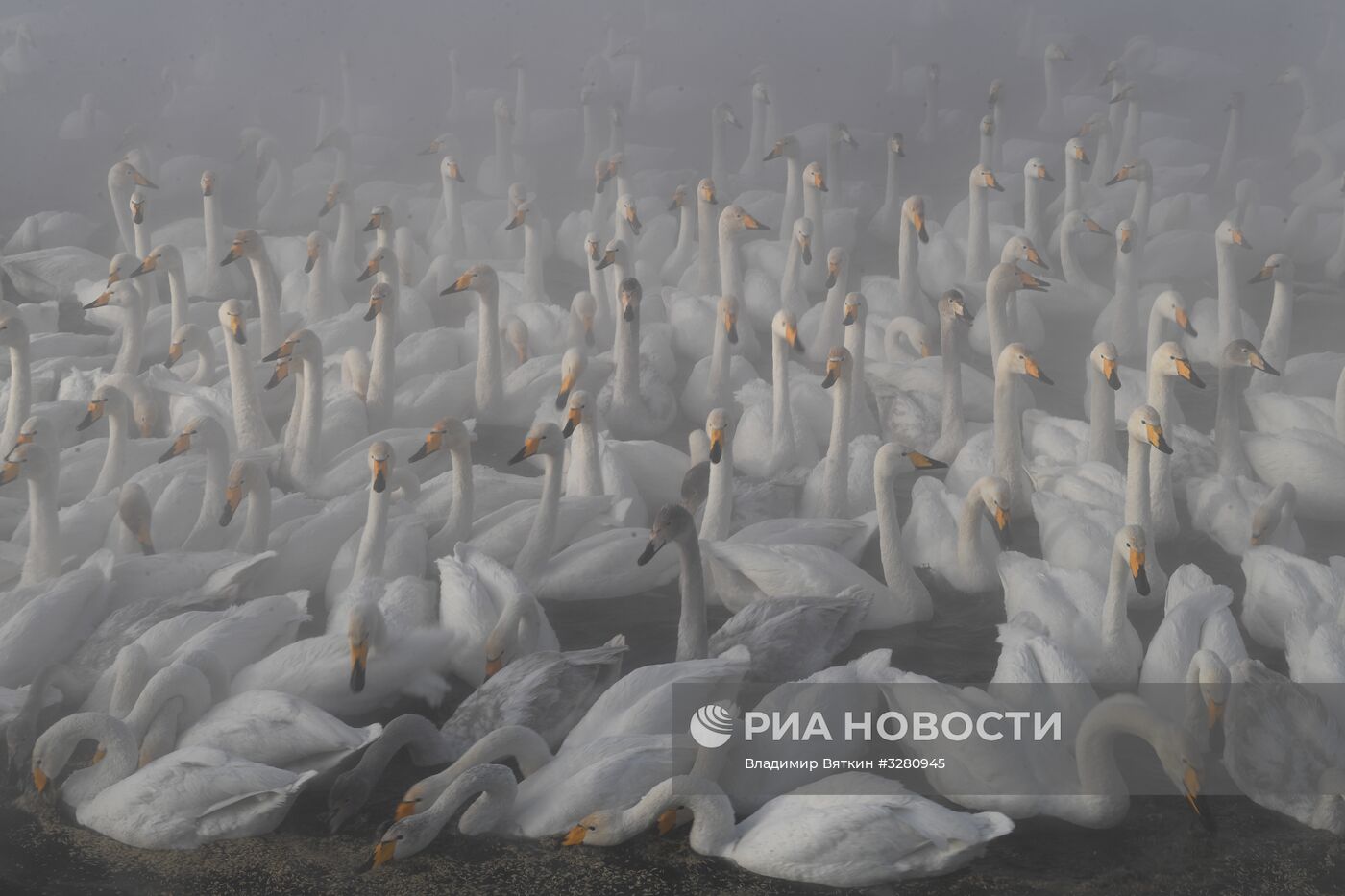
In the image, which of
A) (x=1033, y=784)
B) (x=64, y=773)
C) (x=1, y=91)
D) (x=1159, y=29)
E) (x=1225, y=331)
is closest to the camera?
(x=1033, y=784)

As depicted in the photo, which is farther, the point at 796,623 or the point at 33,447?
the point at 33,447

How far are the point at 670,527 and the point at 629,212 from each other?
4.39m

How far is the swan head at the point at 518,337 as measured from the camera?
8477mm

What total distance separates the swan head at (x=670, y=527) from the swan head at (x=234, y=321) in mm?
2832

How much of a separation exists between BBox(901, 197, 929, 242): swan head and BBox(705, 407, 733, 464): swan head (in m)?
3.02

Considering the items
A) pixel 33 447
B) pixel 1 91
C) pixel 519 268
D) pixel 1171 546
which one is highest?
pixel 1 91

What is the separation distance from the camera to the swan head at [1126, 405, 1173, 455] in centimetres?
591

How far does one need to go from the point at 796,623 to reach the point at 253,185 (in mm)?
8703

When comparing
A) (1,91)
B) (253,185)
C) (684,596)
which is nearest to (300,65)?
(253,185)

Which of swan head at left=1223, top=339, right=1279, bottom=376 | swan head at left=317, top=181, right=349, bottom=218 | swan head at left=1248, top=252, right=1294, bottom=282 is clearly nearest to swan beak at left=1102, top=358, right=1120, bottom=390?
swan head at left=1223, top=339, right=1279, bottom=376

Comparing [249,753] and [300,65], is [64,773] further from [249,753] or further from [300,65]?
[300,65]

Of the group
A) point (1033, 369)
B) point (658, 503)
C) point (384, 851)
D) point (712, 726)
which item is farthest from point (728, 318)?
point (384, 851)

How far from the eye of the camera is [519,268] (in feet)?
33.3

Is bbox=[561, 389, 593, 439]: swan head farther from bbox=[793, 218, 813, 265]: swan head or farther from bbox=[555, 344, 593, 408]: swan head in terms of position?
bbox=[793, 218, 813, 265]: swan head
